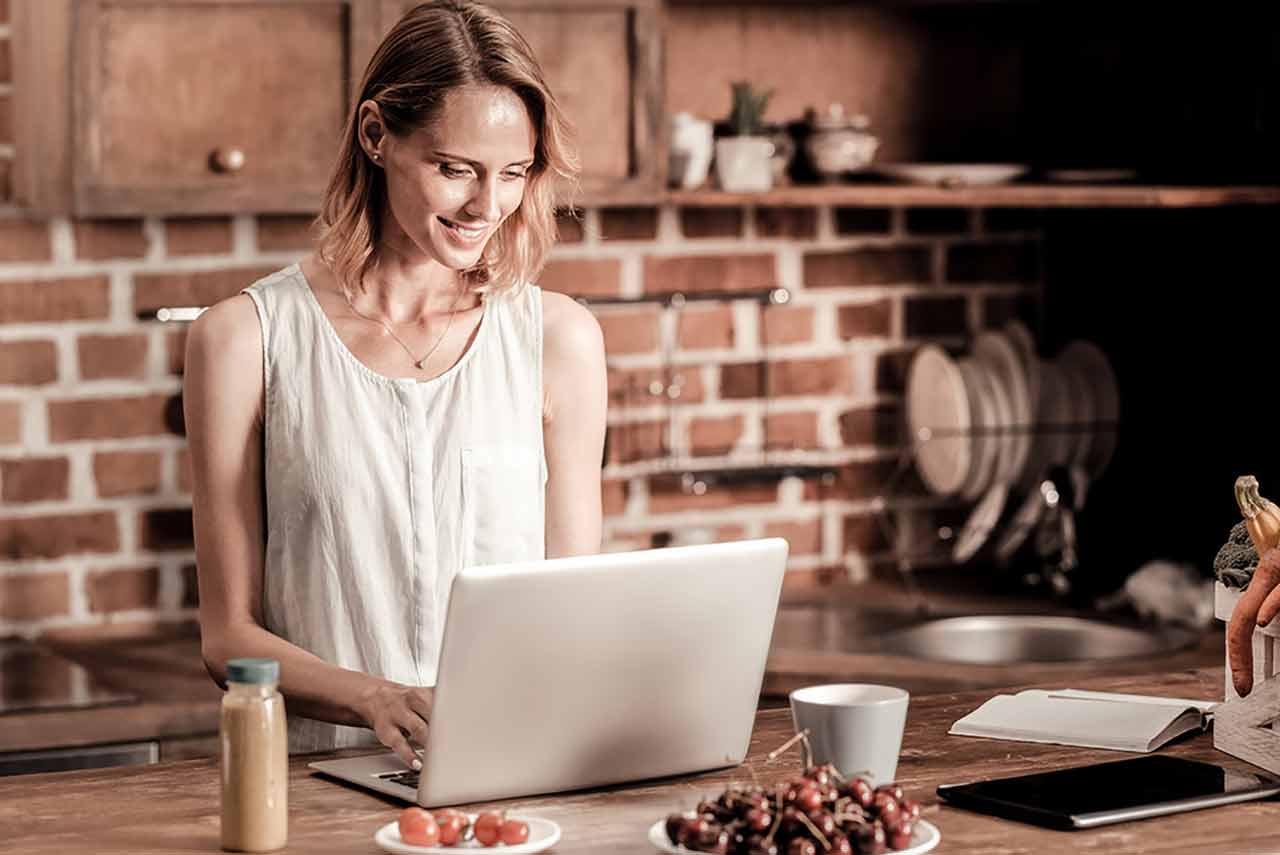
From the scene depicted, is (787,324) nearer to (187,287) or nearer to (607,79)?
(607,79)

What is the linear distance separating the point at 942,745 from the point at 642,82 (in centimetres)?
162

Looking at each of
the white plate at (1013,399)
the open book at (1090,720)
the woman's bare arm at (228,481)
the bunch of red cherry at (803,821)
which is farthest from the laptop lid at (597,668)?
the white plate at (1013,399)

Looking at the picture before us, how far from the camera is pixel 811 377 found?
12.9 feet

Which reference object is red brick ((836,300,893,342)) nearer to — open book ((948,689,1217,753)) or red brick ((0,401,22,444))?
red brick ((0,401,22,444))

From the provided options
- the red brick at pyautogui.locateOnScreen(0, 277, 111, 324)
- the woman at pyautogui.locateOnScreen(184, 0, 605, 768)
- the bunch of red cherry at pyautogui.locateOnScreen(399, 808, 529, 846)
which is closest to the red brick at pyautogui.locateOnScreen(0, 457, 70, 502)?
the red brick at pyautogui.locateOnScreen(0, 277, 111, 324)

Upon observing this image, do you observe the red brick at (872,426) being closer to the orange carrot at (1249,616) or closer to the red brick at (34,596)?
the red brick at (34,596)

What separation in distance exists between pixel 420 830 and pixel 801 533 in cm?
230

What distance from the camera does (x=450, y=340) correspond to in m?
2.49

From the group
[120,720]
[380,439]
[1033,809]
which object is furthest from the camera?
[120,720]

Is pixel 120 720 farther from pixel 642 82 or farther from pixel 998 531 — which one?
pixel 998 531

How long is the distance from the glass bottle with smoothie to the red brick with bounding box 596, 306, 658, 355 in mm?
2080

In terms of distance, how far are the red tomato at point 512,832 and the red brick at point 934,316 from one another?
7.93 feet

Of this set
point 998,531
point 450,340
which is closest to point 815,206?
point 998,531

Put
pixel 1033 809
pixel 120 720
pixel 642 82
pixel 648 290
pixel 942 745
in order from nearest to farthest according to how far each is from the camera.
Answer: pixel 1033 809
pixel 942 745
pixel 120 720
pixel 642 82
pixel 648 290
